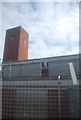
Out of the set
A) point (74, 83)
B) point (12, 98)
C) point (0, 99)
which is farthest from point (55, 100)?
point (0, 99)

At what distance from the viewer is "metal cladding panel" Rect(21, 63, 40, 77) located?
1964 centimetres

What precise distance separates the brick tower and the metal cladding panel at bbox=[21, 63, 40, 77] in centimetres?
362

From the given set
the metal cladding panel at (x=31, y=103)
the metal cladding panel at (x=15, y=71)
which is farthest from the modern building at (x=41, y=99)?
the metal cladding panel at (x=15, y=71)

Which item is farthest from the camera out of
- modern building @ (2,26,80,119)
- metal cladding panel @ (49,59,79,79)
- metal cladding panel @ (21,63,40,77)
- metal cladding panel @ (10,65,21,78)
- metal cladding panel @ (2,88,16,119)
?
metal cladding panel @ (10,65,21,78)

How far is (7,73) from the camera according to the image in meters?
20.7

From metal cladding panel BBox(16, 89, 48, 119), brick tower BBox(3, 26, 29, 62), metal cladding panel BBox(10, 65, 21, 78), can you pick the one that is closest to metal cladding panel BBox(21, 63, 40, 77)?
metal cladding panel BBox(10, 65, 21, 78)

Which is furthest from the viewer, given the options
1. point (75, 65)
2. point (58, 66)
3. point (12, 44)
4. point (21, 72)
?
point (12, 44)

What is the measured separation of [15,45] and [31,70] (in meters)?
5.81

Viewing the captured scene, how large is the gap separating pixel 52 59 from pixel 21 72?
3.98 metres

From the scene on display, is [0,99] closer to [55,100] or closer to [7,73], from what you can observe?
[55,100]

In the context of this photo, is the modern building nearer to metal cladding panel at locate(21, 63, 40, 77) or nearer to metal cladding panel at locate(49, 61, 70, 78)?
metal cladding panel at locate(49, 61, 70, 78)

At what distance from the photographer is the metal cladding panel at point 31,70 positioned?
1964 centimetres

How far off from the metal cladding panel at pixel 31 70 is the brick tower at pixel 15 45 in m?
A: 3.62

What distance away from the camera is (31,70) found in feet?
64.8
